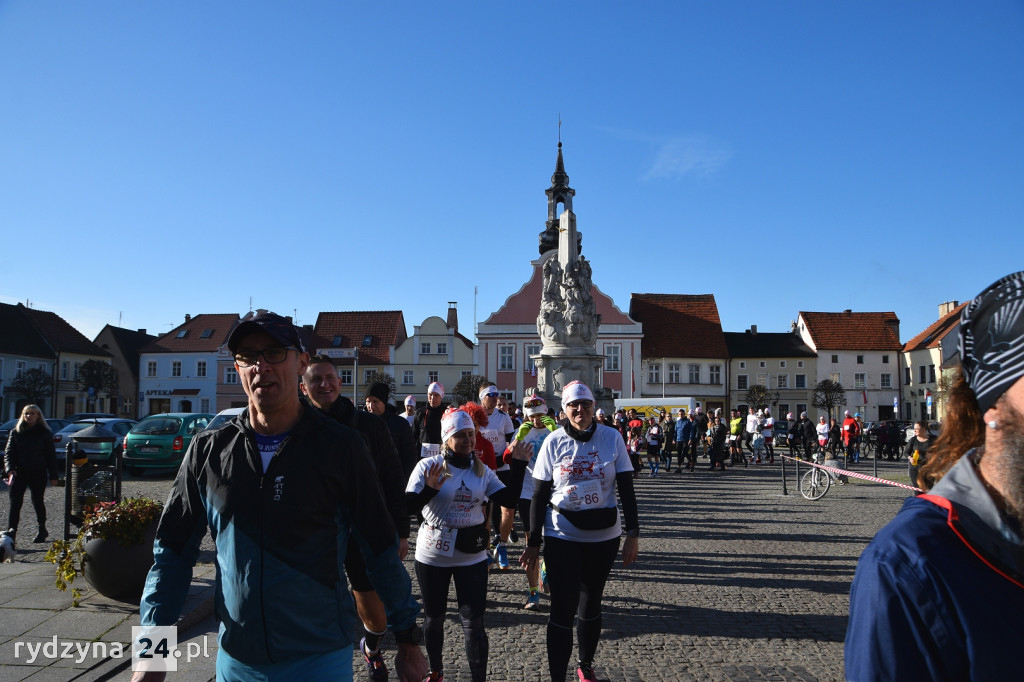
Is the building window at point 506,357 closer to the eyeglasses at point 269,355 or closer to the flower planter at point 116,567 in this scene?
the flower planter at point 116,567

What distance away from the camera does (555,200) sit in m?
62.2

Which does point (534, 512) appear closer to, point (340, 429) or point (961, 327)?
point (340, 429)

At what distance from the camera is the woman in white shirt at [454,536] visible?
14.9 feet

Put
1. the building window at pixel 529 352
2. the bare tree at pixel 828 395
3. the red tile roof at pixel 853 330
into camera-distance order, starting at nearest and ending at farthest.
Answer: the bare tree at pixel 828 395
the building window at pixel 529 352
the red tile roof at pixel 853 330

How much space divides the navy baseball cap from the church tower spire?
186 ft

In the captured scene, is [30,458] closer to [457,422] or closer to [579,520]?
[457,422]

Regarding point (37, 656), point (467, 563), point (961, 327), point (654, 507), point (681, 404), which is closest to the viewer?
point (961, 327)

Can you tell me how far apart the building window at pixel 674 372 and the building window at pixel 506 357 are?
43.7ft

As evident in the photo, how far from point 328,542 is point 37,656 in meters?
3.82

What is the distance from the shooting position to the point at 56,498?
14.9 metres

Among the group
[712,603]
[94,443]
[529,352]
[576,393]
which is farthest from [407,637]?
[529,352]

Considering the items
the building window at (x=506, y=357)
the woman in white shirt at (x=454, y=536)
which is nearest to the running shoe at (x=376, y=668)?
the woman in white shirt at (x=454, y=536)

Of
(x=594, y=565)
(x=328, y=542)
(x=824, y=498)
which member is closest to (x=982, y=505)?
(x=328, y=542)

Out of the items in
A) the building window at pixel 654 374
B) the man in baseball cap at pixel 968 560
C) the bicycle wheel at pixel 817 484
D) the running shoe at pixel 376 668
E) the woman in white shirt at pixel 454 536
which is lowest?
the bicycle wheel at pixel 817 484
